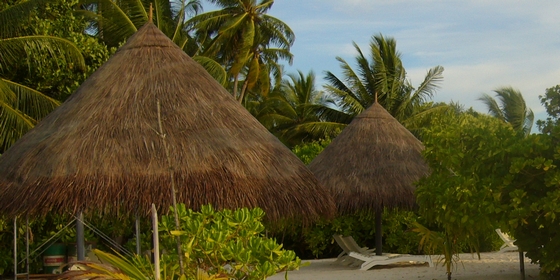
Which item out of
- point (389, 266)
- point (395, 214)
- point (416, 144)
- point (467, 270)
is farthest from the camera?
point (395, 214)

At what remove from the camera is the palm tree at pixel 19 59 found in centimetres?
1216

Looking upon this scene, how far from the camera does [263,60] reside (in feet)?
87.7

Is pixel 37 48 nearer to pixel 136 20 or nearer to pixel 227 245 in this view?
pixel 136 20

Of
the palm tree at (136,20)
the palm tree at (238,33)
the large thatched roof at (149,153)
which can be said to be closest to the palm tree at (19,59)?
the large thatched roof at (149,153)

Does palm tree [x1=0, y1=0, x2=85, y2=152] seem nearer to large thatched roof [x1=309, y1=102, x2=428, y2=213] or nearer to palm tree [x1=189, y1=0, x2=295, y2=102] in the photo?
large thatched roof [x1=309, y1=102, x2=428, y2=213]

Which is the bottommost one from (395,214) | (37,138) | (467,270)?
(467,270)

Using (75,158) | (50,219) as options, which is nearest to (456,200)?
(75,158)

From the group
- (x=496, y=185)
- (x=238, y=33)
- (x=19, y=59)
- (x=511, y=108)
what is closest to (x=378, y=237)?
(x=496, y=185)

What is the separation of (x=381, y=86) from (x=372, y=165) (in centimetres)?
919

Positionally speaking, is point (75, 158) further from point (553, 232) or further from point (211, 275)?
point (553, 232)

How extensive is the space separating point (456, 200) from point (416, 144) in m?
5.71

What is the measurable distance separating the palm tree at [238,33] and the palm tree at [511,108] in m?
9.57

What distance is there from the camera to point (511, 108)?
94.0ft

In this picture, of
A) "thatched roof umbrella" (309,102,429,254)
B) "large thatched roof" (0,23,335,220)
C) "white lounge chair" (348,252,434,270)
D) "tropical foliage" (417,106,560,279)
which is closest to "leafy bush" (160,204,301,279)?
"large thatched roof" (0,23,335,220)
